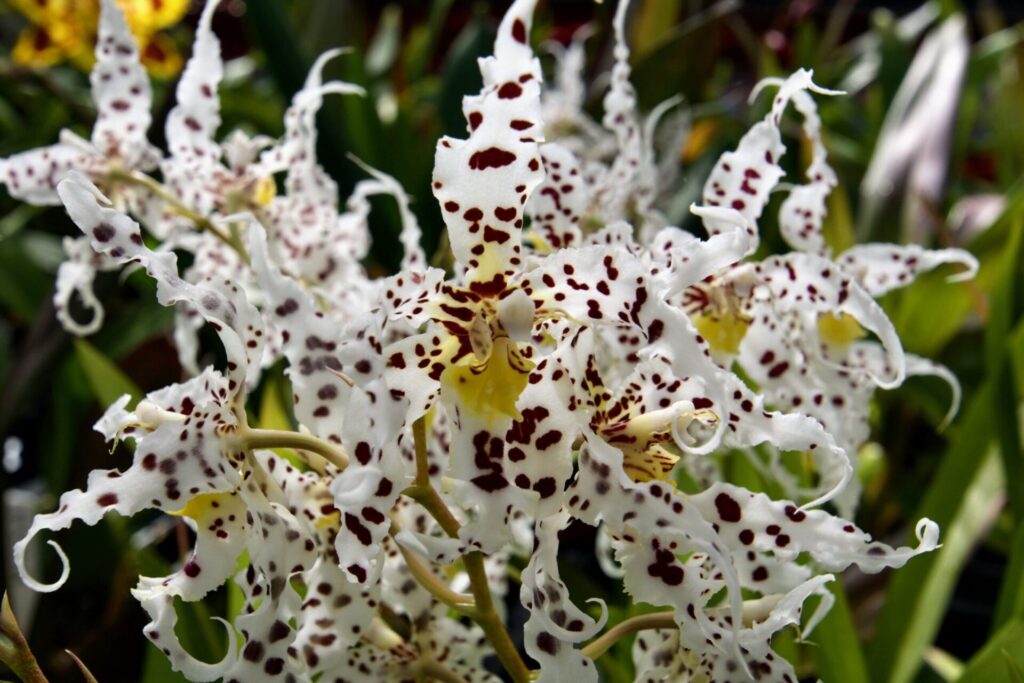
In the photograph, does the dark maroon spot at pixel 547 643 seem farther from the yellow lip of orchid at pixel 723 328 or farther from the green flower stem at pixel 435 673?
the yellow lip of orchid at pixel 723 328

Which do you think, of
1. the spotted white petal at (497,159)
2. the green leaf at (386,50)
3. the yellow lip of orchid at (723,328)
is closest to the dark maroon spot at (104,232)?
the spotted white petal at (497,159)

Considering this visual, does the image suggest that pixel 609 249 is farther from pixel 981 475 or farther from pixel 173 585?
pixel 981 475

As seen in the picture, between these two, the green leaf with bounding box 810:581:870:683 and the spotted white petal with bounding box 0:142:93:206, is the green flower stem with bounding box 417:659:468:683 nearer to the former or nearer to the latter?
the green leaf with bounding box 810:581:870:683

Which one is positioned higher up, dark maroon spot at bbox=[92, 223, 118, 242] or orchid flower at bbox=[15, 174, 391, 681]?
dark maroon spot at bbox=[92, 223, 118, 242]

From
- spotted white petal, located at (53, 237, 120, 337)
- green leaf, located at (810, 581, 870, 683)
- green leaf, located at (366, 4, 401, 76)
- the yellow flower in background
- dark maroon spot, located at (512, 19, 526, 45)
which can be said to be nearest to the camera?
dark maroon spot, located at (512, 19, 526, 45)

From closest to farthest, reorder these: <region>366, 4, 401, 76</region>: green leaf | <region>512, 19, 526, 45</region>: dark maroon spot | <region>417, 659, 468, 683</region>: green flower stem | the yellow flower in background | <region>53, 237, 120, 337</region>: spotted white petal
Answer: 1. <region>512, 19, 526, 45</region>: dark maroon spot
2. <region>417, 659, 468, 683</region>: green flower stem
3. <region>53, 237, 120, 337</region>: spotted white petal
4. the yellow flower in background
5. <region>366, 4, 401, 76</region>: green leaf

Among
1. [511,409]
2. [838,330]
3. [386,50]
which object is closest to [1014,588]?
[838,330]

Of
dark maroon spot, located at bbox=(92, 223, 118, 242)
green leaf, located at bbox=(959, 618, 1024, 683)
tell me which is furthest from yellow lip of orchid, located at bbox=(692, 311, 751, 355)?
dark maroon spot, located at bbox=(92, 223, 118, 242)

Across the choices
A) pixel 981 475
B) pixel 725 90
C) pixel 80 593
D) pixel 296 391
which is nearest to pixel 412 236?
pixel 296 391
